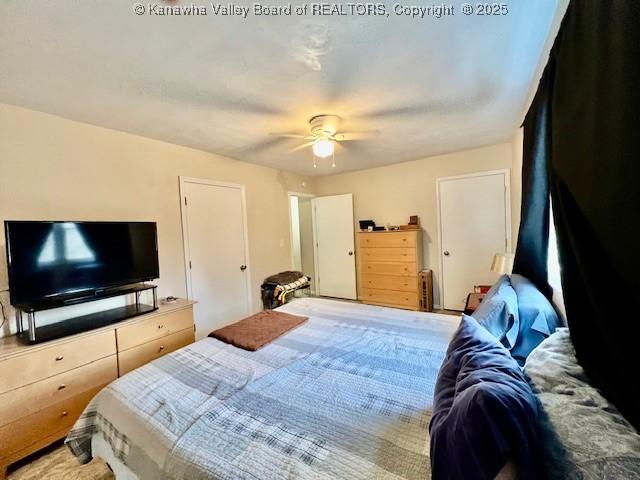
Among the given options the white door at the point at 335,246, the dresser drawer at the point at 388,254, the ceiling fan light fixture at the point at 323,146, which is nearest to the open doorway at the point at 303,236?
the white door at the point at 335,246

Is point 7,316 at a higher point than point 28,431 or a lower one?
higher

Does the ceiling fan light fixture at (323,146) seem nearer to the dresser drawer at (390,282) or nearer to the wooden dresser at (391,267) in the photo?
the wooden dresser at (391,267)

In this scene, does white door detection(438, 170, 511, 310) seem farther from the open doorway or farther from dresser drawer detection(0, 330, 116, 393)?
dresser drawer detection(0, 330, 116, 393)

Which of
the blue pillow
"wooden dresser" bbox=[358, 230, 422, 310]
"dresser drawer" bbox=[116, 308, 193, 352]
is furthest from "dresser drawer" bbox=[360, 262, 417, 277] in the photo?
"dresser drawer" bbox=[116, 308, 193, 352]

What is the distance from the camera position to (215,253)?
349 cm

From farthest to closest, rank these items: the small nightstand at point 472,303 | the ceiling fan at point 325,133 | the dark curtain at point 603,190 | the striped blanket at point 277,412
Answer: the small nightstand at point 472,303
the ceiling fan at point 325,133
the striped blanket at point 277,412
the dark curtain at point 603,190

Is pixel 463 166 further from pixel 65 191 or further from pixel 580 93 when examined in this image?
pixel 65 191

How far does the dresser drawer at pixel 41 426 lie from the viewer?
1627 mm

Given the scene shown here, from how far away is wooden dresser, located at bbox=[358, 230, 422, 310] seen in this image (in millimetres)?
4051

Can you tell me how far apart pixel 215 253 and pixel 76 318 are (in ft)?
4.87

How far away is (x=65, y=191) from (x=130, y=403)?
2.00 meters

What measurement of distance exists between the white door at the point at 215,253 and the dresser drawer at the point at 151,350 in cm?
63

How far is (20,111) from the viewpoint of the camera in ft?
6.76

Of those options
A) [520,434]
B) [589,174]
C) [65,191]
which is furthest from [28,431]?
[589,174]
